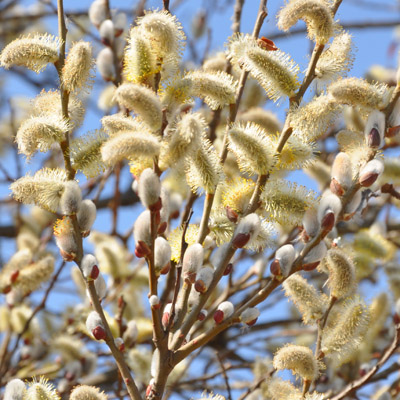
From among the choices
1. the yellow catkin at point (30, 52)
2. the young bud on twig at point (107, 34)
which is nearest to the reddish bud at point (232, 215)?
the yellow catkin at point (30, 52)

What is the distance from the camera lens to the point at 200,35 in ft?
13.4

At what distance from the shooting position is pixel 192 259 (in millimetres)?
1541

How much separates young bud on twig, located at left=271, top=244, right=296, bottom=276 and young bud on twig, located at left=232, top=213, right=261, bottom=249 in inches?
3.1

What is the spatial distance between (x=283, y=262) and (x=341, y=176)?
26 centimetres

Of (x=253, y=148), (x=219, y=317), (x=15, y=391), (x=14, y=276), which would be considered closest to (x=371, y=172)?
(x=253, y=148)

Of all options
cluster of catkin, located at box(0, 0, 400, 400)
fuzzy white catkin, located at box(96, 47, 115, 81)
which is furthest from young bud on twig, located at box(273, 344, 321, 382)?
fuzzy white catkin, located at box(96, 47, 115, 81)

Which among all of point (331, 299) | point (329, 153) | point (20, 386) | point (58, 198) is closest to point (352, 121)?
point (329, 153)

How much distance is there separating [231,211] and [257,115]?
93cm

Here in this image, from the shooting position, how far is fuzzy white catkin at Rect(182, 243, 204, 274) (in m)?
1.54

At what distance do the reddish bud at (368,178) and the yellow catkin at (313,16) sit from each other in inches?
13.9

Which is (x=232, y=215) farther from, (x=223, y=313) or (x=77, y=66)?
(x=77, y=66)

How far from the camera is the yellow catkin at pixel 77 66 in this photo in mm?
1646

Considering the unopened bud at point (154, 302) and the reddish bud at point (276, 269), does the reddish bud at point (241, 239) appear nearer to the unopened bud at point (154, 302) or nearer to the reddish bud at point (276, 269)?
the reddish bud at point (276, 269)

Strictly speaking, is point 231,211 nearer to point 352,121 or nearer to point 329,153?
point 352,121
